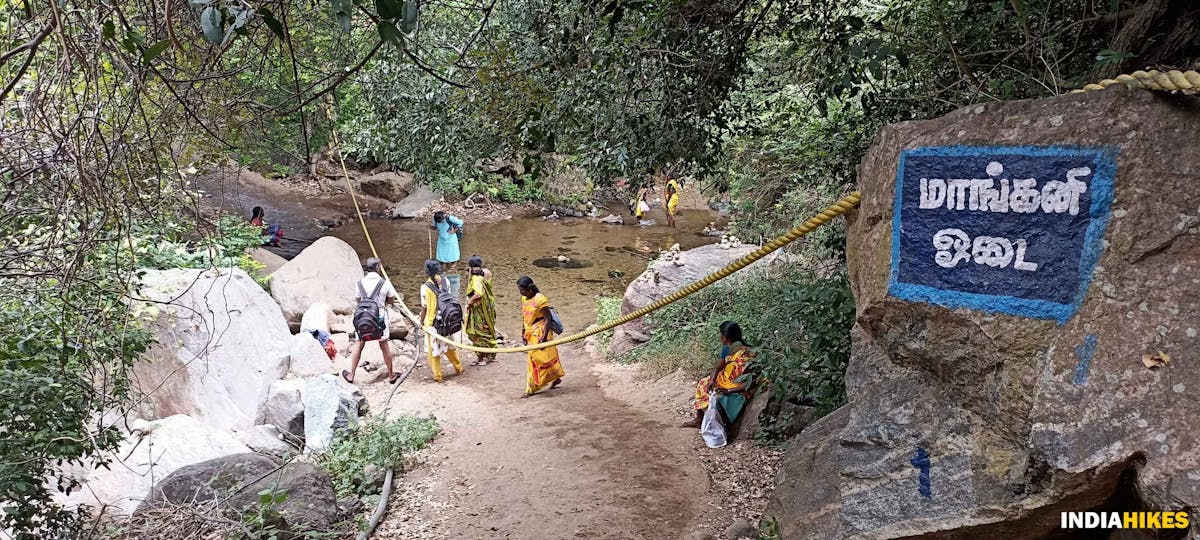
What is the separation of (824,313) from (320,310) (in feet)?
23.3

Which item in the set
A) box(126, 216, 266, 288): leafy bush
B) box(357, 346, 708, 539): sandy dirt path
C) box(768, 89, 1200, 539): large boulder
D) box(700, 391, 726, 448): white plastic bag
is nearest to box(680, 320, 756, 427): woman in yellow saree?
box(700, 391, 726, 448): white plastic bag

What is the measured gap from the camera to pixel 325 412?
6258mm

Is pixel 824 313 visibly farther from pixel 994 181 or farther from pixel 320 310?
pixel 320 310

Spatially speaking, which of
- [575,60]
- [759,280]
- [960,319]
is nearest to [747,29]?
[575,60]

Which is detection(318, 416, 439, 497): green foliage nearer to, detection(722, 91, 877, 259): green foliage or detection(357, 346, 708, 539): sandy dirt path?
detection(357, 346, 708, 539): sandy dirt path

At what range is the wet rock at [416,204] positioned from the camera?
1809 cm

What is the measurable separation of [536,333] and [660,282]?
7.38ft

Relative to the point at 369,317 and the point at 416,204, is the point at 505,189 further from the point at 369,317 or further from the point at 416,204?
the point at 369,317

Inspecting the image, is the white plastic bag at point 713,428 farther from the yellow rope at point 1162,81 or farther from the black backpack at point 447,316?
the yellow rope at point 1162,81

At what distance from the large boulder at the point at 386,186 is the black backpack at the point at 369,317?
38.0 ft

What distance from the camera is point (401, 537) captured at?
14.5 feet

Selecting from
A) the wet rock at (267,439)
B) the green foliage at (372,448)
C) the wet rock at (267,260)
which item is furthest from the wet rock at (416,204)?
the green foliage at (372,448)

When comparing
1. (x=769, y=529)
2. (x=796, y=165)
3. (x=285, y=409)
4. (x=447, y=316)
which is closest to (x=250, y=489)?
(x=285, y=409)

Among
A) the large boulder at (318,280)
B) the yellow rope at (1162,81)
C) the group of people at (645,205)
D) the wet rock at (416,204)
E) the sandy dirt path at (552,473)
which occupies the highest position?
the yellow rope at (1162,81)
